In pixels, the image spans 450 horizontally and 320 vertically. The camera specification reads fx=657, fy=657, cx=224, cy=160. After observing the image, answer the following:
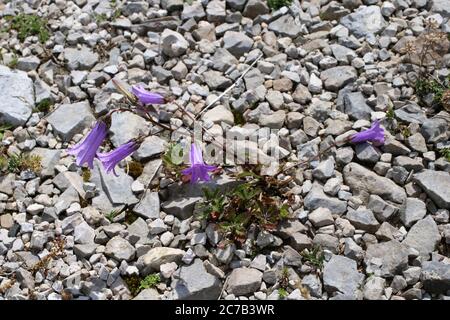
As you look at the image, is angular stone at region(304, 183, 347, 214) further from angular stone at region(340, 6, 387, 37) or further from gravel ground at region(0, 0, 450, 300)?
angular stone at region(340, 6, 387, 37)

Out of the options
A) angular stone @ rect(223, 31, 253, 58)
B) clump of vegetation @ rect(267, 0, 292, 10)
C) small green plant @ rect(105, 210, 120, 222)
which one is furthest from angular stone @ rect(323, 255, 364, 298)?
clump of vegetation @ rect(267, 0, 292, 10)

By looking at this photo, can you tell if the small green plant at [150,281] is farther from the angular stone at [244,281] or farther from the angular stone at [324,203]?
the angular stone at [324,203]

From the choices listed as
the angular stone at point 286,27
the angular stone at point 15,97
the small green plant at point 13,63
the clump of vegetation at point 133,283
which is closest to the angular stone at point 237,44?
the angular stone at point 286,27

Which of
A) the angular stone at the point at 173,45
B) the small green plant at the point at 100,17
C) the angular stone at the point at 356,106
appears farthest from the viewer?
the small green plant at the point at 100,17

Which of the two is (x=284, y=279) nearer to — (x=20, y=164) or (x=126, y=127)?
(x=126, y=127)

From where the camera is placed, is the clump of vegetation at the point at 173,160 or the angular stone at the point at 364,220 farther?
the clump of vegetation at the point at 173,160

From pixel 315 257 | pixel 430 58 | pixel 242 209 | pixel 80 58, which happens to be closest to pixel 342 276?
pixel 315 257

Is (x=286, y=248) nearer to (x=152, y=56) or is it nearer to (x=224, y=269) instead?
(x=224, y=269)
